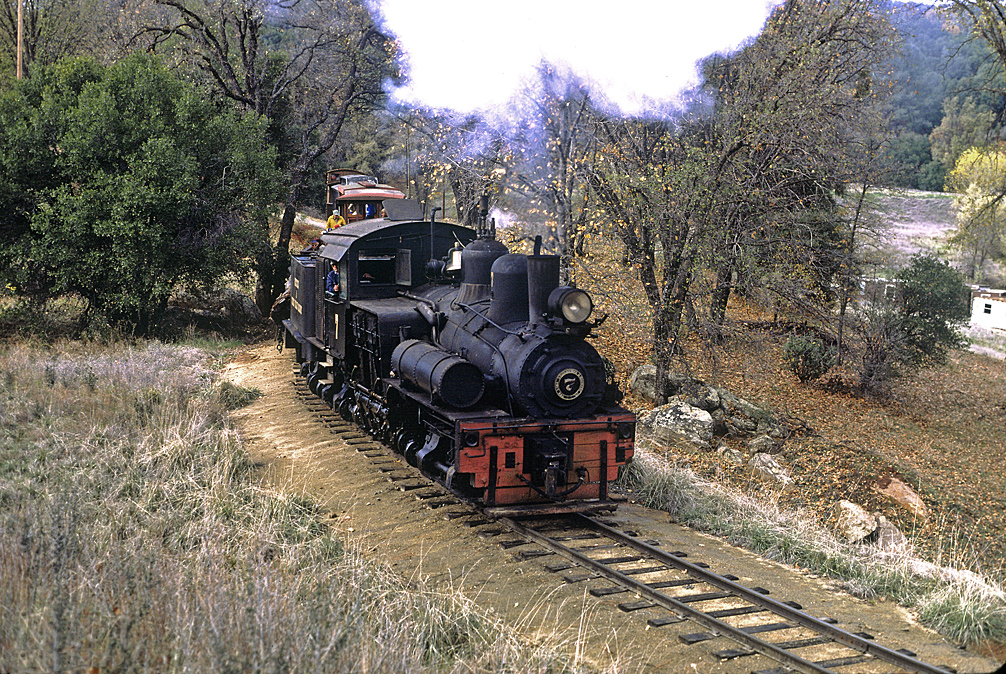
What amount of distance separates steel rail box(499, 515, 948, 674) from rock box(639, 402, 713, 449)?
6.27 metres

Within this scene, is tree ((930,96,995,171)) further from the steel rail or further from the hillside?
the steel rail

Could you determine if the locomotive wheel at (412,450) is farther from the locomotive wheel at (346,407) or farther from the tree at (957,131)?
the tree at (957,131)

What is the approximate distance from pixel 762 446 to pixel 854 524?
423 cm

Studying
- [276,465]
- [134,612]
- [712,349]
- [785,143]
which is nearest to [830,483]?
[712,349]

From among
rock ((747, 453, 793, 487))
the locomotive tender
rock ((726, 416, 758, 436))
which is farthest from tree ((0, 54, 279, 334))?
rock ((747, 453, 793, 487))

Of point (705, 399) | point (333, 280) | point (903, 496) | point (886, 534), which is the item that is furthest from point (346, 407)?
point (903, 496)

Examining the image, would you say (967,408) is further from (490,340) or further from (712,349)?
(490,340)

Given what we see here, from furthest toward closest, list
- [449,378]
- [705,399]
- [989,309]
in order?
[989,309] < [705,399] < [449,378]

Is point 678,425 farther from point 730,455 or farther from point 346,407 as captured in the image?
point 346,407

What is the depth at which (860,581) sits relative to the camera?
298 inches

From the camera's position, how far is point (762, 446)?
1580 cm

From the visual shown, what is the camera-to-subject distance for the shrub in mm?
20766

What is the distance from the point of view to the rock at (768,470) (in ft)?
45.6

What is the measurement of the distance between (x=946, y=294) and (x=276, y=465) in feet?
65.0
